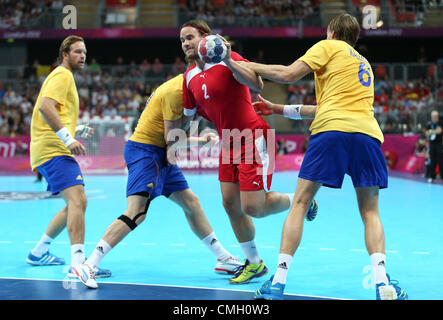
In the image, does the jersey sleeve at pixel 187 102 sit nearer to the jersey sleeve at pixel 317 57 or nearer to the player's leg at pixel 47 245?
the jersey sleeve at pixel 317 57

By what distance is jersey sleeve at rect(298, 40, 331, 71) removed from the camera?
14.1 ft

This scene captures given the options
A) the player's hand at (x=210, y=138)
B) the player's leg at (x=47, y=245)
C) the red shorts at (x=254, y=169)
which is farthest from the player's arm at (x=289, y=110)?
the player's leg at (x=47, y=245)

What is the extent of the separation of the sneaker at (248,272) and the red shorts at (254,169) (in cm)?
78

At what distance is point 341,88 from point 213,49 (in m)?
1.00

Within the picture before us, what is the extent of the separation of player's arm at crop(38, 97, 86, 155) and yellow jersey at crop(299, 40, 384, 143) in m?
2.10

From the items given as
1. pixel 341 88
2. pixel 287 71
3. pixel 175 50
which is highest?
pixel 175 50

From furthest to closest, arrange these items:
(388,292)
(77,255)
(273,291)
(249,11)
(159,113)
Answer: (249,11) < (159,113) < (77,255) < (273,291) < (388,292)

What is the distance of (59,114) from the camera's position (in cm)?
554

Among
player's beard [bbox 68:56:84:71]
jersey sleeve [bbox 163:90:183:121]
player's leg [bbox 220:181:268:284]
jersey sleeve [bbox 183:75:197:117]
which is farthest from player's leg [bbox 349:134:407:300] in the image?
player's beard [bbox 68:56:84:71]

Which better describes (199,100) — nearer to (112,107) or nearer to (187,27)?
(187,27)

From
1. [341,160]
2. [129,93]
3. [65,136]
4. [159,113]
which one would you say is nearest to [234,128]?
[159,113]

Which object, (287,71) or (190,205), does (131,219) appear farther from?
(287,71)

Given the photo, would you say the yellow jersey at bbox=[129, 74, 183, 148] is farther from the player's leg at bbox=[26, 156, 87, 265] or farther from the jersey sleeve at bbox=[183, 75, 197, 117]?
the player's leg at bbox=[26, 156, 87, 265]
